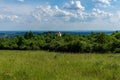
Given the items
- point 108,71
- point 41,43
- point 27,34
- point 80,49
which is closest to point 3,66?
point 108,71

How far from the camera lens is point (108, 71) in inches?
321

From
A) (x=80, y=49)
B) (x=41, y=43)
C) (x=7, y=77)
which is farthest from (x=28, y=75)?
(x=41, y=43)

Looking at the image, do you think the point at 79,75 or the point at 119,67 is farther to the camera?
the point at 119,67

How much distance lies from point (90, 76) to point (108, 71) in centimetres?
94

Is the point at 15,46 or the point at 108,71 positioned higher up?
the point at 108,71

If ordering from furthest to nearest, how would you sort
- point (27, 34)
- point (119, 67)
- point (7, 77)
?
point (27, 34) → point (119, 67) → point (7, 77)

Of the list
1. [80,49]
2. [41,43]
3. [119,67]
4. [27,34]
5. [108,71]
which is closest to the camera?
[108,71]

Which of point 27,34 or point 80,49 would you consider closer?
point 80,49

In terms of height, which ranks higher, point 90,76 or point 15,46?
point 90,76

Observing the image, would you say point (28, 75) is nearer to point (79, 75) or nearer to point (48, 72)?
point (48, 72)

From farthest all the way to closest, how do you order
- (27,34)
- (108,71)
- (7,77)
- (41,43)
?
(27,34)
(41,43)
(108,71)
(7,77)

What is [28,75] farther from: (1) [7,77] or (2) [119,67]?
(2) [119,67]

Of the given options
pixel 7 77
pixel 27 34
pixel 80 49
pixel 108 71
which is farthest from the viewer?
pixel 27 34

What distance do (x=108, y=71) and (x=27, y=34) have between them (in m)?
76.8
